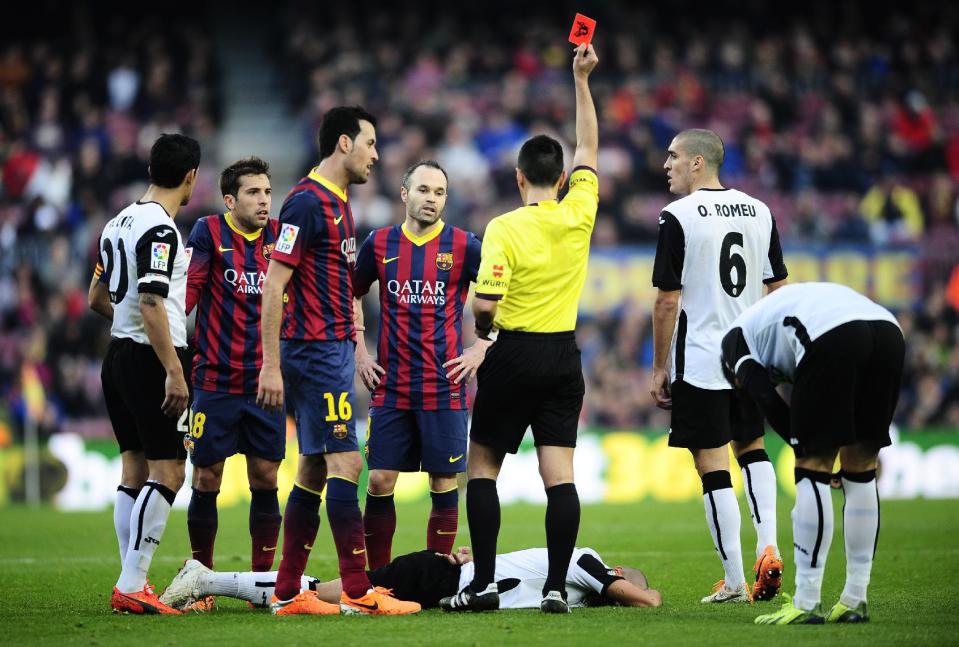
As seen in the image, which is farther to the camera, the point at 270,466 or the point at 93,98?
the point at 93,98

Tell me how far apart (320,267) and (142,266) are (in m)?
Answer: 0.99

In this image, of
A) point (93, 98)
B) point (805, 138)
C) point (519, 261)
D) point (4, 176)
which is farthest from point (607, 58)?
point (519, 261)

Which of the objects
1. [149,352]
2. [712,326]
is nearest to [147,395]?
[149,352]

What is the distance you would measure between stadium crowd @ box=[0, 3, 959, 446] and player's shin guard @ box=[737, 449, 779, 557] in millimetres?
11960

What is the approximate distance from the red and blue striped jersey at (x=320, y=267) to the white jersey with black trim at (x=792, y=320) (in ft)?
7.11

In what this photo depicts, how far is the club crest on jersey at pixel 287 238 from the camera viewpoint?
283 inches

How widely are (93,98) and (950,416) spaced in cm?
1637

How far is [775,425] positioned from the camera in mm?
6609

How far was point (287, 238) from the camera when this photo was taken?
7191mm

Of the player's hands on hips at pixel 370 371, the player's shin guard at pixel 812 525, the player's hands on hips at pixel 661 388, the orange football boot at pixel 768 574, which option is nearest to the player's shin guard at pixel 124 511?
the player's hands on hips at pixel 370 371

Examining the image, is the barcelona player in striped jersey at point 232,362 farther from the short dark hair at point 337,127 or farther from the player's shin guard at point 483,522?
the player's shin guard at point 483,522

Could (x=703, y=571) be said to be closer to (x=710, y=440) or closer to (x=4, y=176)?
(x=710, y=440)

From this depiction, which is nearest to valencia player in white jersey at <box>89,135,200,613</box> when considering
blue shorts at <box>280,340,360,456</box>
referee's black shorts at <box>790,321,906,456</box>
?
blue shorts at <box>280,340,360,456</box>

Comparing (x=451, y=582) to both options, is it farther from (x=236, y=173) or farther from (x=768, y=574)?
(x=236, y=173)
